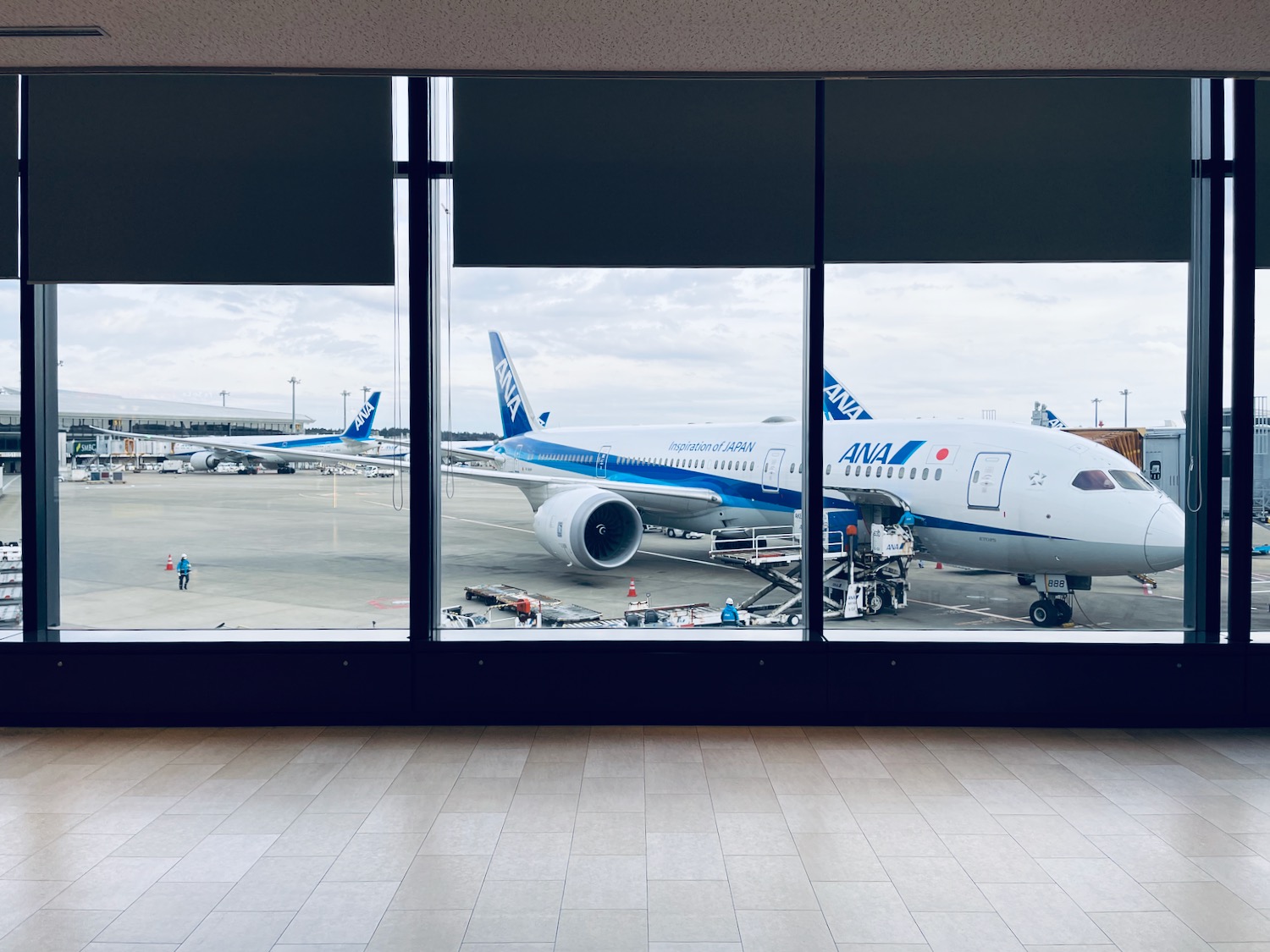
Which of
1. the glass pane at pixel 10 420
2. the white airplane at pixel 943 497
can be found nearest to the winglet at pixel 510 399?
the white airplane at pixel 943 497

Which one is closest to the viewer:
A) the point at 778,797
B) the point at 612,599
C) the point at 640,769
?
the point at 778,797

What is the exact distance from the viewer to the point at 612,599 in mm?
6699

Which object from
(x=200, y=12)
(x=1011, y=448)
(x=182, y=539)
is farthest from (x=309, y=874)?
(x=1011, y=448)

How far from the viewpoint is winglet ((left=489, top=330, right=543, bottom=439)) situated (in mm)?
9969

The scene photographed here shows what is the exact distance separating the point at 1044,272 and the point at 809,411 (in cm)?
125

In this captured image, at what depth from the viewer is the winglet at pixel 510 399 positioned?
997 cm

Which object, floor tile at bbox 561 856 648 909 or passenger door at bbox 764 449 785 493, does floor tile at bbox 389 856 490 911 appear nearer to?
floor tile at bbox 561 856 648 909

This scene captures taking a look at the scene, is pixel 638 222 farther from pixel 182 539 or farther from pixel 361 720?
pixel 182 539

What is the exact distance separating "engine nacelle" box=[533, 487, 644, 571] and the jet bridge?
1.08m

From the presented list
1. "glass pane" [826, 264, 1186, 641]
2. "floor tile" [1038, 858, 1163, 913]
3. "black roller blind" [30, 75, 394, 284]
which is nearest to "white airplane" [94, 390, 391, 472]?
"black roller blind" [30, 75, 394, 284]

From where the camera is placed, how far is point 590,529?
6.39m

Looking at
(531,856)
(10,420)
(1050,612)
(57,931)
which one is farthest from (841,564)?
(10,420)

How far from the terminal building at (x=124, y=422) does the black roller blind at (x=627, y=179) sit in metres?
1.54

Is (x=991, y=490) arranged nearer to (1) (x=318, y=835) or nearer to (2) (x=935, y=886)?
(2) (x=935, y=886)
